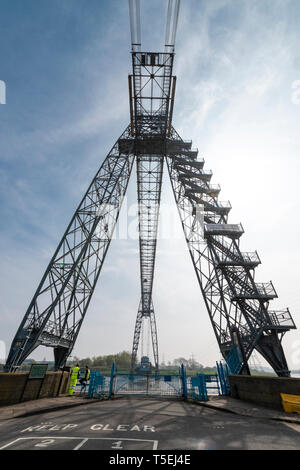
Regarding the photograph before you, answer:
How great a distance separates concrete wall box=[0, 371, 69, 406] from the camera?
776cm

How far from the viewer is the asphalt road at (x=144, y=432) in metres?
4.01

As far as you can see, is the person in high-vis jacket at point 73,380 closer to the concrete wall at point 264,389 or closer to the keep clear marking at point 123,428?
the keep clear marking at point 123,428

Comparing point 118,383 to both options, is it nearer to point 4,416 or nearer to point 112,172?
point 4,416

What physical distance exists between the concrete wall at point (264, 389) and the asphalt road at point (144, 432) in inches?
77.7

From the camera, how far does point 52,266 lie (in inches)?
562

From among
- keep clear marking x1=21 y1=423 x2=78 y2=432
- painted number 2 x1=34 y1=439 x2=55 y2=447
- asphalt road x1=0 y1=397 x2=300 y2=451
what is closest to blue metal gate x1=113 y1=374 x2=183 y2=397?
asphalt road x1=0 y1=397 x2=300 y2=451

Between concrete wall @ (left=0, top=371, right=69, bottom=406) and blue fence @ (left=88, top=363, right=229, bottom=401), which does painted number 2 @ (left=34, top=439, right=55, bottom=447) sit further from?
blue fence @ (left=88, top=363, right=229, bottom=401)

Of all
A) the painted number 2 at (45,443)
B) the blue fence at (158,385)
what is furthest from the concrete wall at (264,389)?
the painted number 2 at (45,443)

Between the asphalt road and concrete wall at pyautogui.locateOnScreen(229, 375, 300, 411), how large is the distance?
197cm

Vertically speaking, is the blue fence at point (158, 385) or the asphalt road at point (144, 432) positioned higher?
the blue fence at point (158, 385)

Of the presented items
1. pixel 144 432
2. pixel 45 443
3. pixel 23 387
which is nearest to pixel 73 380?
pixel 23 387

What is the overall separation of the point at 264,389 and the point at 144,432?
5.71 meters

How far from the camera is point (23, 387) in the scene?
8.32 metres
